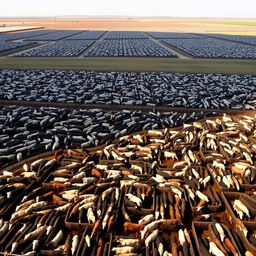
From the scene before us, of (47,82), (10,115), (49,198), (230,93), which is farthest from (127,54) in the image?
(49,198)

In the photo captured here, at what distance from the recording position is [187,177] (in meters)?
11.0

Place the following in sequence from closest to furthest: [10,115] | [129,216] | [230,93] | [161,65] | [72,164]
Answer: [129,216] < [72,164] < [10,115] < [230,93] < [161,65]

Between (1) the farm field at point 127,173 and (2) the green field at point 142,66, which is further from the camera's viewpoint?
(2) the green field at point 142,66

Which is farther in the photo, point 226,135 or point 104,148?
point 226,135

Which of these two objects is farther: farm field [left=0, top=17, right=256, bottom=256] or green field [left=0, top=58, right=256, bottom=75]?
green field [left=0, top=58, right=256, bottom=75]

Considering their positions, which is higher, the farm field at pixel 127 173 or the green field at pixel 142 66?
the green field at pixel 142 66

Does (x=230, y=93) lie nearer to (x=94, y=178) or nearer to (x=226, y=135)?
(x=226, y=135)

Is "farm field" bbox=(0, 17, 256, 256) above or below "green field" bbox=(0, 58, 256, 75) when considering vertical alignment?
below

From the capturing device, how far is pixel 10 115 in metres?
17.7

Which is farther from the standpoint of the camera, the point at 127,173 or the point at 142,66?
the point at 142,66

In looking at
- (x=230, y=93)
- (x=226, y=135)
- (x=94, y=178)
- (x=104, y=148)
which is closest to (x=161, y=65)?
(x=230, y=93)

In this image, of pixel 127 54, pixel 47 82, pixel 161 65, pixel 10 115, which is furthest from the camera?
pixel 127 54

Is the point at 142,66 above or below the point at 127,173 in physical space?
above

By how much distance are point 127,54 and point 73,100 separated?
32139 millimetres
